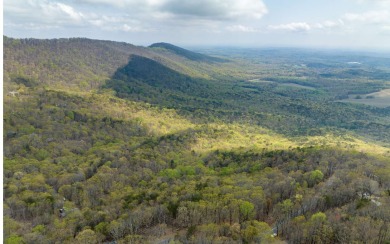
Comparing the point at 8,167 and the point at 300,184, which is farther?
the point at 8,167

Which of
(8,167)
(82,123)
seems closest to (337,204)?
(8,167)

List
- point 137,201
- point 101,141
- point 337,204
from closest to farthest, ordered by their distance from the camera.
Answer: point 337,204 → point 137,201 → point 101,141

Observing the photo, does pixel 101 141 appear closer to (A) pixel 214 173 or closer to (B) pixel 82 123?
(B) pixel 82 123

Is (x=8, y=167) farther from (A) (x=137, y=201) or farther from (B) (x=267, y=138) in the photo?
(B) (x=267, y=138)

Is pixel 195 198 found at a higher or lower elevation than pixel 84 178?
higher

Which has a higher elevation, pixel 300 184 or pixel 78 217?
pixel 300 184

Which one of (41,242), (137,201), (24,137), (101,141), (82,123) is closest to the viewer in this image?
(41,242)

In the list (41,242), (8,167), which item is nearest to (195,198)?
(41,242)

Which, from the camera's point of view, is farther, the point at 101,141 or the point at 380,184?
the point at 101,141

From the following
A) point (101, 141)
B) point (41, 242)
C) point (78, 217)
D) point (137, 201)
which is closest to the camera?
point (41, 242)
